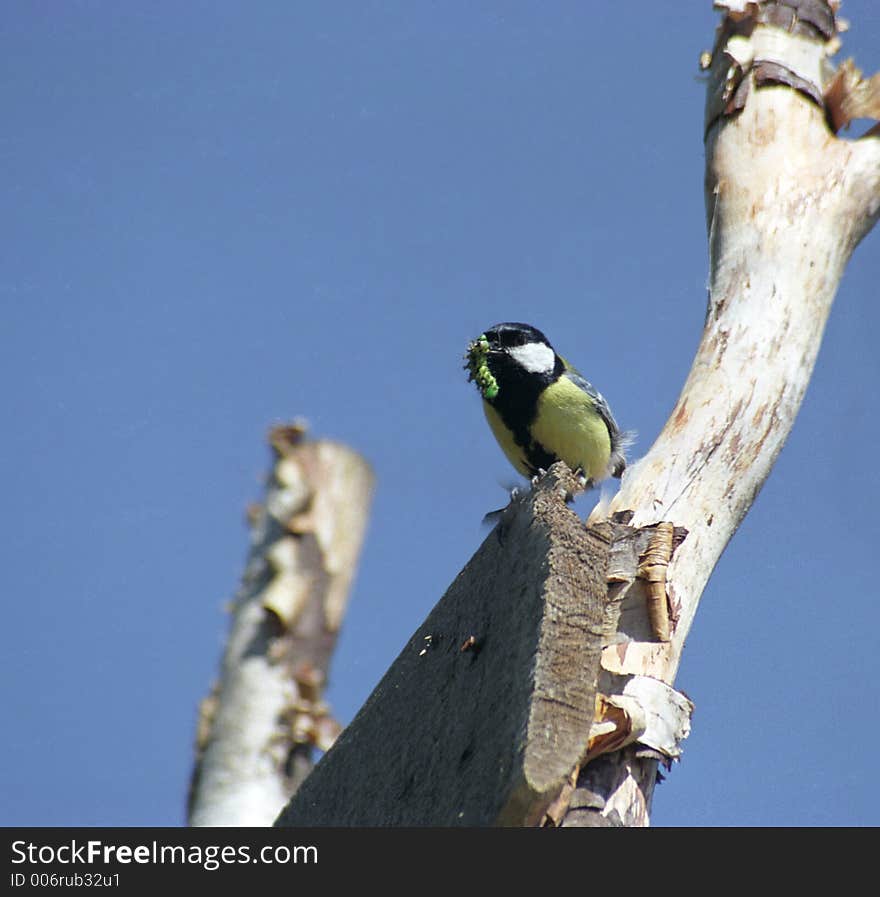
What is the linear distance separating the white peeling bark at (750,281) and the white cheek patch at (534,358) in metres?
1.00

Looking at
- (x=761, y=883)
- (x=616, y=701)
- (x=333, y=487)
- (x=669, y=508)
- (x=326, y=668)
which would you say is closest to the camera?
(x=761, y=883)

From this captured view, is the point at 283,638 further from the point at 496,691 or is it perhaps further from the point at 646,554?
the point at 496,691

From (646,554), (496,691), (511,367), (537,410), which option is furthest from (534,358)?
(496,691)

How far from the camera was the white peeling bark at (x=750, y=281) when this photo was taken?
8.27 ft

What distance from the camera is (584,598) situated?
166 centimetres

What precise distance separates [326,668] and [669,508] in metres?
1.45

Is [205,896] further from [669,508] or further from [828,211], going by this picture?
[828,211]

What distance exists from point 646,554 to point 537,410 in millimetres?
1793

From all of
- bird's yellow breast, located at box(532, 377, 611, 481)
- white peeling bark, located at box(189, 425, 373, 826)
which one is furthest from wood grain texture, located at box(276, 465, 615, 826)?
bird's yellow breast, located at box(532, 377, 611, 481)

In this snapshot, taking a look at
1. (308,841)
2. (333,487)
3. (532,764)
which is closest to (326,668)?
(333,487)

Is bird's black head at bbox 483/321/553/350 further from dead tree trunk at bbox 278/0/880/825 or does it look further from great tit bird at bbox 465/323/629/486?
dead tree trunk at bbox 278/0/880/825

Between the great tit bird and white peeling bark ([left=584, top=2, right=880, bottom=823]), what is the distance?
0.97m

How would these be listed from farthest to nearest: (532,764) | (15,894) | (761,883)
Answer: (15,894), (761,883), (532,764)

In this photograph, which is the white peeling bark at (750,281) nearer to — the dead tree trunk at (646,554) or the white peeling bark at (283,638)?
the dead tree trunk at (646,554)
